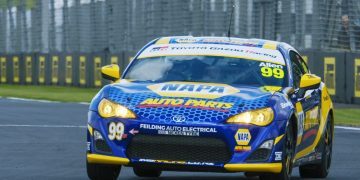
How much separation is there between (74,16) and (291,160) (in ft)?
105

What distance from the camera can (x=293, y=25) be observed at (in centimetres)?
3061

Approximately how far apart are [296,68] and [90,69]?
26536 millimetres

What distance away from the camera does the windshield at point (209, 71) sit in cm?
1098

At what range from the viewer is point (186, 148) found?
9.87 metres

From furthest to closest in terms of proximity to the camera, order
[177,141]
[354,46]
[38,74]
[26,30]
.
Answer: [26,30] < [38,74] < [354,46] < [177,141]

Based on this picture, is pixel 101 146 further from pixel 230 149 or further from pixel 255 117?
pixel 255 117

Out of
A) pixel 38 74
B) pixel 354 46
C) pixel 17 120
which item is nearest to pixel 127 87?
pixel 17 120

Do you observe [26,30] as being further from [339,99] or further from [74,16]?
[339,99]

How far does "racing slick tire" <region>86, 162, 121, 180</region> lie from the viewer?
407 inches

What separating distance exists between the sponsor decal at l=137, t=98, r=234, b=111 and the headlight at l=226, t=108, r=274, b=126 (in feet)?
0.39

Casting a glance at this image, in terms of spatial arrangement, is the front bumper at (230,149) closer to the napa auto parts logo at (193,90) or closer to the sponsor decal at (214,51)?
the napa auto parts logo at (193,90)

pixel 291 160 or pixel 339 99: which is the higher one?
pixel 291 160

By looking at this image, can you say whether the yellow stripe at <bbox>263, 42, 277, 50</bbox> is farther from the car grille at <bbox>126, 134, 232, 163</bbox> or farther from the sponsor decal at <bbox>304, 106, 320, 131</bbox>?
the car grille at <bbox>126, 134, 232, 163</bbox>

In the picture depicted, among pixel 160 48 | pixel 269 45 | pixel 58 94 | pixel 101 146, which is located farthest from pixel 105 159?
pixel 58 94
